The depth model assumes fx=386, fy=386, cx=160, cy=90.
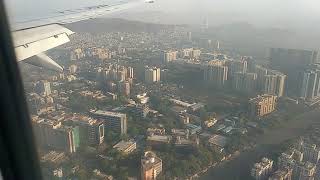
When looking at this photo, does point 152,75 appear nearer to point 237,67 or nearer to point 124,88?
point 124,88

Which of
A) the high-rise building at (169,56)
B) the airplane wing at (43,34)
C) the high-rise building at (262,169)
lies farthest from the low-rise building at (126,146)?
the high-rise building at (169,56)

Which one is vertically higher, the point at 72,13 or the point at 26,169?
the point at 72,13

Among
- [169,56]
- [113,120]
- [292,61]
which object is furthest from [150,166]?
[292,61]

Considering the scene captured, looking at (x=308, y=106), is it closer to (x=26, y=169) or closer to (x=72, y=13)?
(x=72, y=13)

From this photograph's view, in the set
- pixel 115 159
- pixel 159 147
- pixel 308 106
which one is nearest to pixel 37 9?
pixel 115 159

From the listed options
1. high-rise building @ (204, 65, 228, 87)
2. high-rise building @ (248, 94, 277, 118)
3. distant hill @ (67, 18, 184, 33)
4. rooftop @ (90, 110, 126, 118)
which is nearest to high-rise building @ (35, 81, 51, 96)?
rooftop @ (90, 110, 126, 118)
